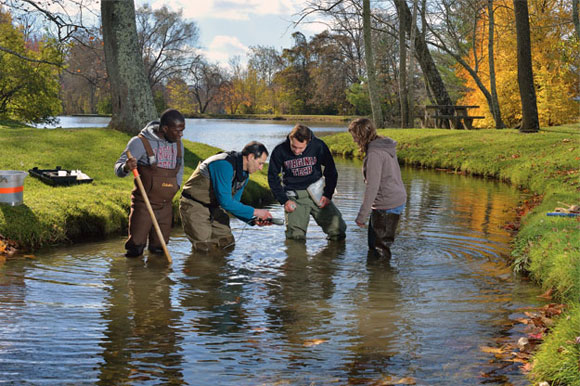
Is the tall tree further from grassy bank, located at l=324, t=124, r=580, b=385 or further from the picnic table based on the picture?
the picnic table

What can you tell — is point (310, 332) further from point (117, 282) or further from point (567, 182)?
point (567, 182)

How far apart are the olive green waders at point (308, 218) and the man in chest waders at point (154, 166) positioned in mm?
2086

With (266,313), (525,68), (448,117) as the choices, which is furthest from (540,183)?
(448,117)

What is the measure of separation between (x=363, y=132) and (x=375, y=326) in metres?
2.71

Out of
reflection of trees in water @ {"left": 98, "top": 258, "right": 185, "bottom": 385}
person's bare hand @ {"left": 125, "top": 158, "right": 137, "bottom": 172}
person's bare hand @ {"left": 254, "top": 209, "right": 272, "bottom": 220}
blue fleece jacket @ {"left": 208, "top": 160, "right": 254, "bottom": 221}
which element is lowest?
reflection of trees in water @ {"left": 98, "top": 258, "right": 185, "bottom": 385}

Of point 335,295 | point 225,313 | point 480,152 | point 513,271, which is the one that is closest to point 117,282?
point 225,313

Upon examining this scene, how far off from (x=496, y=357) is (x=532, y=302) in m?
1.82

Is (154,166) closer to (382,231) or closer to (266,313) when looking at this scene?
(266,313)

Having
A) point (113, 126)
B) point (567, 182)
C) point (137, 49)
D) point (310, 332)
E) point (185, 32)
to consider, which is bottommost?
point (310, 332)

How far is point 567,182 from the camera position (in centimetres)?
1383

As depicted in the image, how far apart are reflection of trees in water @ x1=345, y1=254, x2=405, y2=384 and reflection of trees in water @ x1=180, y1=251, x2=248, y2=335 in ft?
3.80

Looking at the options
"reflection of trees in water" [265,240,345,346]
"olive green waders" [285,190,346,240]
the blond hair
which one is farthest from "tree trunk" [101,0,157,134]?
the blond hair

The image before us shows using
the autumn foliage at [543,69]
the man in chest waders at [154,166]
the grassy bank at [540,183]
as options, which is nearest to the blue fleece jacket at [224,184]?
the man in chest waders at [154,166]

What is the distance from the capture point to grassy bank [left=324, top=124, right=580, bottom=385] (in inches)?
196
